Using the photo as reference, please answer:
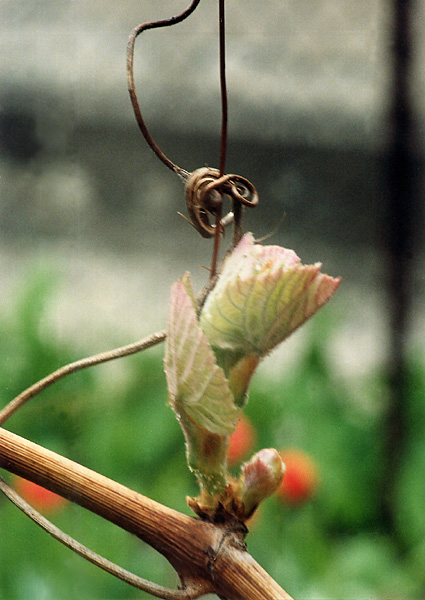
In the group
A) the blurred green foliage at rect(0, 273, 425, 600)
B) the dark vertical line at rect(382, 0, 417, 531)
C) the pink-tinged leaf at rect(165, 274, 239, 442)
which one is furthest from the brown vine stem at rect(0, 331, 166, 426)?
the dark vertical line at rect(382, 0, 417, 531)

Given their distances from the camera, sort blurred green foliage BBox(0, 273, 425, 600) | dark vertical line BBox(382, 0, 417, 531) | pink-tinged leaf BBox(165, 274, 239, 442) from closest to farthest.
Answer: pink-tinged leaf BBox(165, 274, 239, 442) < blurred green foliage BBox(0, 273, 425, 600) < dark vertical line BBox(382, 0, 417, 531)

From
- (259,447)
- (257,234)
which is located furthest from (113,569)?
(257,234)

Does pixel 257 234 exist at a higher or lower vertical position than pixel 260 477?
higher

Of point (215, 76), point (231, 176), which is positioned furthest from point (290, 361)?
point (231, 176)

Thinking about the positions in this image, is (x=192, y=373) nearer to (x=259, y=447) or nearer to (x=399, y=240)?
(x=259, y=447)

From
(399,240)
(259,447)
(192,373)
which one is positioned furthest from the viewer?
(399,240)

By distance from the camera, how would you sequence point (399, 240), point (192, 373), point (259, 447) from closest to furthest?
point (192, 373)
point (259, 447)
point (399, 240)

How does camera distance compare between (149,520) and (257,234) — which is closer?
(149,520)

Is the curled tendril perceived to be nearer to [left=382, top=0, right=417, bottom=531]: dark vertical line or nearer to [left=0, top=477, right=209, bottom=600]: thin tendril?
[left=0, top=477, right=209, bottom=600]: thin tendril
